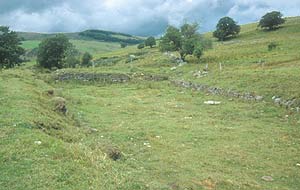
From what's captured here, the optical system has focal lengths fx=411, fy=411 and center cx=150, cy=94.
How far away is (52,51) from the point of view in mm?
78625

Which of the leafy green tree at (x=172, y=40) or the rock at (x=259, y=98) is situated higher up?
the leafy green tree at (x=172, y=40)

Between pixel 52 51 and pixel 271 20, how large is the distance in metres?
Answer: 55.5

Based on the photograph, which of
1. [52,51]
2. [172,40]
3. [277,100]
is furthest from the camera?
[52,51]

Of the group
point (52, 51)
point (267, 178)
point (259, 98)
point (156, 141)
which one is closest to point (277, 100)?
point (259, 98)

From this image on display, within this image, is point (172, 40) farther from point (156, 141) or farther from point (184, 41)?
point (156, 141)

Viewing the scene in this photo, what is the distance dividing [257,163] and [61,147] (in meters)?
9.19

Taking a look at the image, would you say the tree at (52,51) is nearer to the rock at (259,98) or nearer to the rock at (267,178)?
the rock at (259,98)

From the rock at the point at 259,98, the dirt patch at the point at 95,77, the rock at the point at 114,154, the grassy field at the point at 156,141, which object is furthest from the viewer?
the dirt patch at the point at 95,77

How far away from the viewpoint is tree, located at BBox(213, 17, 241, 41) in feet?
343

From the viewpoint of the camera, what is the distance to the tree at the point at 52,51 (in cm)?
7784

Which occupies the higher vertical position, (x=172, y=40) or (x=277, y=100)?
(x=172, y=40)

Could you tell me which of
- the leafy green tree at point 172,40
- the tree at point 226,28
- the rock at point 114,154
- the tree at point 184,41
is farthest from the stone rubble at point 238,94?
the tree at point 226,28

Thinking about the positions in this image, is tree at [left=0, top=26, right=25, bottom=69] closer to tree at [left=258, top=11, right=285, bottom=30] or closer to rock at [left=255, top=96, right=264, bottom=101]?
rock at [left=255, top=96, right=264, bottom=101]

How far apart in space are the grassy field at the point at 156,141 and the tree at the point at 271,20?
2594 inches
